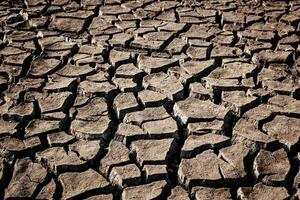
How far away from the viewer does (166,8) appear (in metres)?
3.28

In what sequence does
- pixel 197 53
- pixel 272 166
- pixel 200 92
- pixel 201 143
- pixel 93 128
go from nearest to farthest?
1. pixel 272 166
2. pixel 201 143
3. pixel 93 128
4. pixel 200 92
5. pixel 197 53

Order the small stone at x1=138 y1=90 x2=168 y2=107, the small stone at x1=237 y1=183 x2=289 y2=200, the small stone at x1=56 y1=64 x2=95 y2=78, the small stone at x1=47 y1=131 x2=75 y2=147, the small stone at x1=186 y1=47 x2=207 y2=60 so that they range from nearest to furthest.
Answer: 1. the small stone at x1=237 y1=183 x2=289 y2=200
2. the small stone at x1=47 y1=131 x2=75 y2=147
3. the small stone at x1=138 y1=90 x2=168 y2=107
4. the small stone at x1=56 y1=64 x2=95 y2=78
5. the small stone at x1=186 y1=47 x2=207 y2=60

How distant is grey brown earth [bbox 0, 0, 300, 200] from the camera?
5.28 ft

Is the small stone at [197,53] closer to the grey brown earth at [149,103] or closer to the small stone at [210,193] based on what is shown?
the grey brown earth at [149,103]

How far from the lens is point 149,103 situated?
206 centimetres

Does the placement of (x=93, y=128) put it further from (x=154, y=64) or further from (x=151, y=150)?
(x=154, y=64)

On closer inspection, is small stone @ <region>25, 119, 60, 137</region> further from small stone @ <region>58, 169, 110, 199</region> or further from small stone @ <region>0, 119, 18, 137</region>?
small stone @ <region>58, 169, 110, 199</region>

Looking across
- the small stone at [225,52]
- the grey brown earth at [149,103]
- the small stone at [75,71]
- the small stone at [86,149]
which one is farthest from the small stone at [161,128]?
the small stone at [225,52]

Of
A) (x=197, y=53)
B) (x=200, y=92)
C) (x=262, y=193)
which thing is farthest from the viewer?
(x=197, y=53)

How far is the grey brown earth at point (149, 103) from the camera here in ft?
5.28

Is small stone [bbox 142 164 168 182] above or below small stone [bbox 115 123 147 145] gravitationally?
below

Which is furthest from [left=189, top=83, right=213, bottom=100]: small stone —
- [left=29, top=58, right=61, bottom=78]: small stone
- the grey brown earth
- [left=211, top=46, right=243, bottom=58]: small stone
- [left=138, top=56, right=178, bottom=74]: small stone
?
[left=29, top=58, right=61, bottom=78]: small stone

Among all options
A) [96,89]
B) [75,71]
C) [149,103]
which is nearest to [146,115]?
[149,103]

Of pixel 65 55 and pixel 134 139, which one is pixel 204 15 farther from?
pixel 134 139
